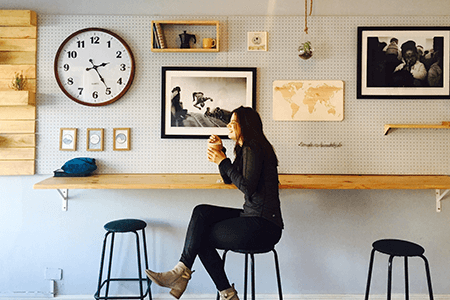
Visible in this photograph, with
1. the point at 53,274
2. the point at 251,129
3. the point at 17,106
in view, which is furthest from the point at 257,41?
the point at 53,274

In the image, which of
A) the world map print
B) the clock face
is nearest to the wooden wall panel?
the clock face

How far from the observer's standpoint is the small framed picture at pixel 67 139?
8.63ft

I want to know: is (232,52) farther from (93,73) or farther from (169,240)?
(169,240)

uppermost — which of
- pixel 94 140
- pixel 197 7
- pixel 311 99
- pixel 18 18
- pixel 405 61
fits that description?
pixel 197 7

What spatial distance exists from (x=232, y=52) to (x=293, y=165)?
96 cm

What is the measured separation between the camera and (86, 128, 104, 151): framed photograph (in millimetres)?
2639

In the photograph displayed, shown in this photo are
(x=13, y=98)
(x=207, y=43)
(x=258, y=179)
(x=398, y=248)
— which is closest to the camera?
(x=258, y=179)

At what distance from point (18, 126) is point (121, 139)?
0.76 meters

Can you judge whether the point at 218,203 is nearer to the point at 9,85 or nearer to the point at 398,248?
the point at 398,248

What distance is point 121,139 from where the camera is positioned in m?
2.65

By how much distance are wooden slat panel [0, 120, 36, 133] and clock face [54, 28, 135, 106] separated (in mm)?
375

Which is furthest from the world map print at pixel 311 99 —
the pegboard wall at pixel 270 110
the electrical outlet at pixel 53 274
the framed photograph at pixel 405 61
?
the electrical outlet at pixel 53 274

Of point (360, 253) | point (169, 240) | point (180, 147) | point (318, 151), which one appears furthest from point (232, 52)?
point (360, 253)

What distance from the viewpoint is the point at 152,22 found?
8.29 ft
